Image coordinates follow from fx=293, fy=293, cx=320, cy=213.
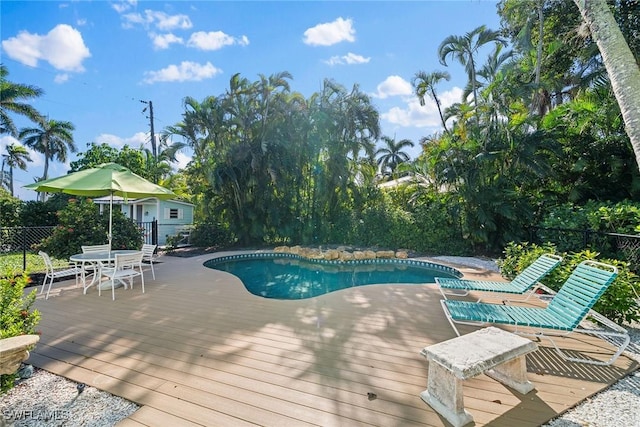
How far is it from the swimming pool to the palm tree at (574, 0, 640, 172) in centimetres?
465

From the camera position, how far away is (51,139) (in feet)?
73.2

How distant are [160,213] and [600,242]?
50.7ft

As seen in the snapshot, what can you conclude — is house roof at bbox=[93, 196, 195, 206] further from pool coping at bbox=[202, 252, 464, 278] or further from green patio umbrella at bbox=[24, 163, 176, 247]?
green patio umbrella at bbox=[24, 163, 176, 247]

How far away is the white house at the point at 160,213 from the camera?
45.1ft

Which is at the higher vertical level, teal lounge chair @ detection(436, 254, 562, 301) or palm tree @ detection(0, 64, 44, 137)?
palm tree @ detection(0, 64, 44, 137)

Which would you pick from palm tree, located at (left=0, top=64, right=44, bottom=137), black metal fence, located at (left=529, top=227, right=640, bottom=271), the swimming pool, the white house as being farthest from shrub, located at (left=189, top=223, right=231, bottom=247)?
palm tree, located at (left=0, top=64, right=44, bottom=137)

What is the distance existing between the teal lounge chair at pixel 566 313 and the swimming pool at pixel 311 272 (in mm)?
Result: 3722

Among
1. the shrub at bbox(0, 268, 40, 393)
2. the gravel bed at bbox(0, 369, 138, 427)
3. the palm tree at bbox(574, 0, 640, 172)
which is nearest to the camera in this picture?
the gravel bed at bbox(0, 369, 138, 427)

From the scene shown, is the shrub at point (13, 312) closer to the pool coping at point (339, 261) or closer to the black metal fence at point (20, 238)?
the black metal fence at point (20, 238)

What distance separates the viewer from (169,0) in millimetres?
6762

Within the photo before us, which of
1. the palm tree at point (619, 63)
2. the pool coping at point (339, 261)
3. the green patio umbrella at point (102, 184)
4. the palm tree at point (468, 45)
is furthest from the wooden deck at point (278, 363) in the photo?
the palm tree at point (468, 45)

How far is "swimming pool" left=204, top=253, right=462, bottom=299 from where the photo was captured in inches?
273

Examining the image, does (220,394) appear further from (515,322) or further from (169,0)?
(169,0)

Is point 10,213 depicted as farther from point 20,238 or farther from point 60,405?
point 60,405
